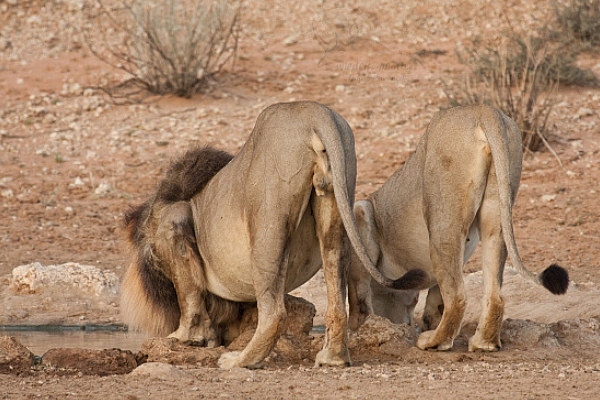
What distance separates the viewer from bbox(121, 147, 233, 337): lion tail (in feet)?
24.2

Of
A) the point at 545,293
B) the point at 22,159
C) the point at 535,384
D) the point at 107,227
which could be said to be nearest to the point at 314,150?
the point at 535,384

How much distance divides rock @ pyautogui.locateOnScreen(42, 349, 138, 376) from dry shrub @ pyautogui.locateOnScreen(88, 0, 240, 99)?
9971mm

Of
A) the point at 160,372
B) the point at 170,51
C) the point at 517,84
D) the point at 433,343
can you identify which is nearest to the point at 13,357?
the point at 160,372

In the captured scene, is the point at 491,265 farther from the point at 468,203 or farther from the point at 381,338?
the point at 381,338

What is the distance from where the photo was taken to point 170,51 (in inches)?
651

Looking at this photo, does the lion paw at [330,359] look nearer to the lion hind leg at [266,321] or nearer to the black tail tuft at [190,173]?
the lion hind leg at [266,321]

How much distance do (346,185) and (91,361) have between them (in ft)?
5.85

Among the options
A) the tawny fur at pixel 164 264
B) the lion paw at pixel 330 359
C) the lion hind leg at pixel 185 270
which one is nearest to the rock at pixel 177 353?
the lion hind leg at pixel 185 270

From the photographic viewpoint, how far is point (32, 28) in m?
18.8

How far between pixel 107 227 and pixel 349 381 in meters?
7.02

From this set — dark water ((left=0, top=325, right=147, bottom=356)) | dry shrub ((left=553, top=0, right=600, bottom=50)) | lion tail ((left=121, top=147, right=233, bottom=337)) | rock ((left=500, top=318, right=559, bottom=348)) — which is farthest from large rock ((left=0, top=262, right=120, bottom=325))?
dry shrub ((left=553, top=0, right=600, bottom=50))

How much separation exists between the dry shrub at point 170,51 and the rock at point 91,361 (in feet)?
32.7

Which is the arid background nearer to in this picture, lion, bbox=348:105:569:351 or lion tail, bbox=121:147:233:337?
lion, bbox=348:105:569:351

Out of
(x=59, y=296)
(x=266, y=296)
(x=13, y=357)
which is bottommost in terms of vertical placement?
(x=59, y=296)
